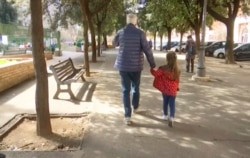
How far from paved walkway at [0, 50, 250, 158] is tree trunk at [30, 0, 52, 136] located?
0.69 meters

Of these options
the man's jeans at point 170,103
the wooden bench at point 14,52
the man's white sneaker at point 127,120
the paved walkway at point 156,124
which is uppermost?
the wooden bench at point 14,52

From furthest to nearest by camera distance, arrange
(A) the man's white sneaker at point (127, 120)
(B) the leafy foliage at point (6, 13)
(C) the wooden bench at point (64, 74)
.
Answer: (B) the leafy foliage at point (6, 13) → (C) the wooden bench at point (64, 74) → (A) the man's white sneaker at point (127, 120)

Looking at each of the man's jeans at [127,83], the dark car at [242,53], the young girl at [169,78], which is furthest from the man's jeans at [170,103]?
the dark car at [242,53]

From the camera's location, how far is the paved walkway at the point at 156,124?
515cm

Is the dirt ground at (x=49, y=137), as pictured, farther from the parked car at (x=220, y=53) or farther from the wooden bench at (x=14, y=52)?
the parked car at (x=220, y=53)

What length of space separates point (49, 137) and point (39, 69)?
3.44 ft

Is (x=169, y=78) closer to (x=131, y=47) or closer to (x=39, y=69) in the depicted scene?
(x=131, y=47)

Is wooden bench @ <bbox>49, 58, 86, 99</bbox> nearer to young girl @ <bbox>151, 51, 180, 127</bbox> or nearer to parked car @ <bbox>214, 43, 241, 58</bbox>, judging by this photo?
young girl @ <bbox>151, 51, 180, 127</bbox>

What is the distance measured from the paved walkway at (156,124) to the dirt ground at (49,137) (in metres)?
0.18

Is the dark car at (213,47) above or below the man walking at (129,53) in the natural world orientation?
below

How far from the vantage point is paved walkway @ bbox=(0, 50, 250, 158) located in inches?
203

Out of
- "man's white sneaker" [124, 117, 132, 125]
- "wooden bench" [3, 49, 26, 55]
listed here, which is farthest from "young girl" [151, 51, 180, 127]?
"wooden bench" [3, 49, 26, 55]

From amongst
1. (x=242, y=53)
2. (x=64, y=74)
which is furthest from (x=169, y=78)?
(x=242, y=53)

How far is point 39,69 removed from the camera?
5.83 meters
